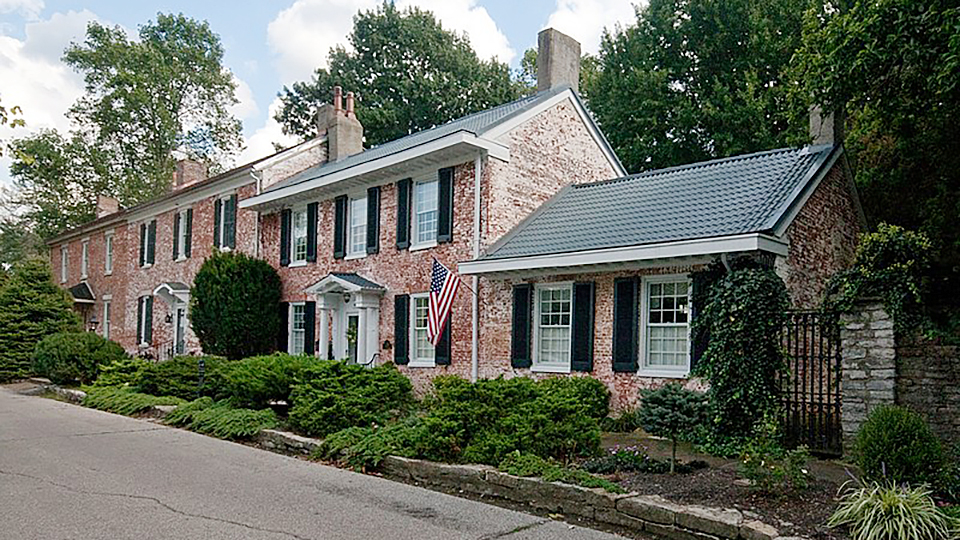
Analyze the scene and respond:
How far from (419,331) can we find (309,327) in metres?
4.03

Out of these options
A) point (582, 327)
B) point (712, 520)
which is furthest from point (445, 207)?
point (712, 520)

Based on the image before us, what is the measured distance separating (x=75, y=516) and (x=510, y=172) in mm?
10755

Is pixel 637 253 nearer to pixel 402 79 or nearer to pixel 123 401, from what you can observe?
pixel 123 401

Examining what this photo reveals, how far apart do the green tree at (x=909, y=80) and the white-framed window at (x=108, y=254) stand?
2746 centimetres

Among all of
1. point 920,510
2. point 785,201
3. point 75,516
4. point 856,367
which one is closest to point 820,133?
point 785,201

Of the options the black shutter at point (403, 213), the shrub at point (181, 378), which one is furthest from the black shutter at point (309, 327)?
the black shutter at point (403, 213)

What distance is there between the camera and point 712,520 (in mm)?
6082

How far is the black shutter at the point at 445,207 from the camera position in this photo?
1564 centimetres

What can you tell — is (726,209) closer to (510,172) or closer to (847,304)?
(847,304)

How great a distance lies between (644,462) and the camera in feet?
26.9

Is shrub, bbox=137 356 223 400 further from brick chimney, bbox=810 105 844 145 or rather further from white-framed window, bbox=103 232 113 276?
white-framed window, bbox=103 232 113 276

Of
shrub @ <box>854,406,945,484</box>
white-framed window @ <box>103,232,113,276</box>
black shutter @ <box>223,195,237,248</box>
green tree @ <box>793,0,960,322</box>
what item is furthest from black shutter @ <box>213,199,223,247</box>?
shrub @ <box>854,406,945,484</box>

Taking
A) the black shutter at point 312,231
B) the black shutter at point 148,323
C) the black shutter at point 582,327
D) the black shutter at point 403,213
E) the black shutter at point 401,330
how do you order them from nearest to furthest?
the black shutter at point 582,327 → the black shutter at point 401,330 → the black shutter at point 403,213 → the black shutter at point 312,231 → the black shutter at point 148,323

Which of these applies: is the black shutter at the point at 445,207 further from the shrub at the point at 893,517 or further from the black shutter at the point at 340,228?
the shrub at the point at 893,517
